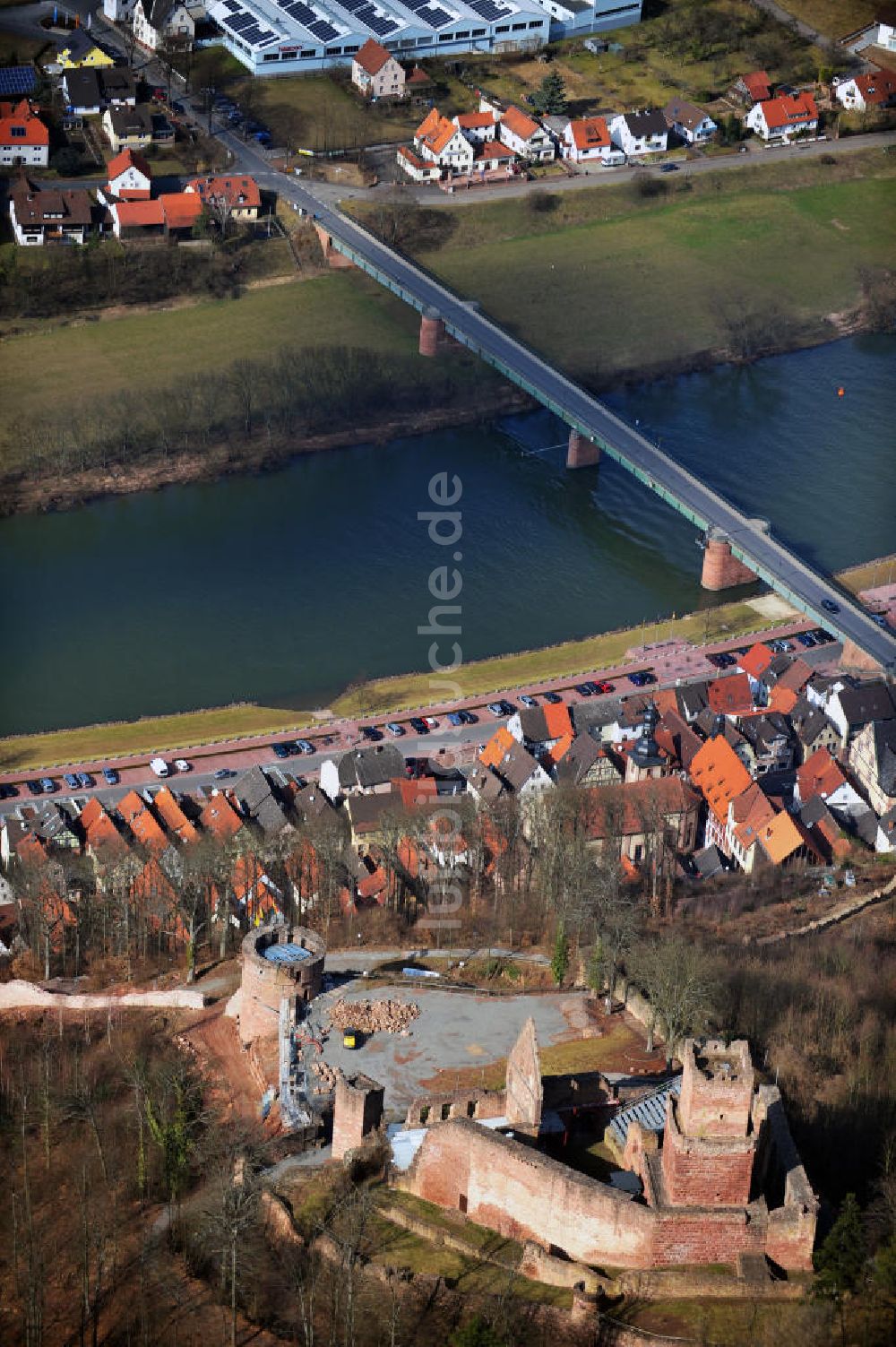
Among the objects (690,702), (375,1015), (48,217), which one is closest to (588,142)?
(48,217)

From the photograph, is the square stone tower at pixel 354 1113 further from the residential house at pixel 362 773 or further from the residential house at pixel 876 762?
the residential house at pixel 876 762

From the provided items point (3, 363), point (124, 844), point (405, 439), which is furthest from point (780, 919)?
point (3, 363)

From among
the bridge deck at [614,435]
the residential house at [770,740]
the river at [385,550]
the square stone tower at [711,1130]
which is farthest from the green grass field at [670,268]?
the square stone tower at [711,1130]

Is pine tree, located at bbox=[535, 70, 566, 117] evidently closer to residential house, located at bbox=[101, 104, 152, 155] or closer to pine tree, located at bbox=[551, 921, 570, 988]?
residential house, located at bbox=[101, 104, 152, 155]

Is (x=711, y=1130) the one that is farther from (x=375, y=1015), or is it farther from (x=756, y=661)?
(x=756, y=661)

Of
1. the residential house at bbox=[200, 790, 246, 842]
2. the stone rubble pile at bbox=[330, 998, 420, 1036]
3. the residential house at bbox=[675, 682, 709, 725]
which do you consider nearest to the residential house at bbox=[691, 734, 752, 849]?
the residential house at bbox=[675, 682, 709, 725]

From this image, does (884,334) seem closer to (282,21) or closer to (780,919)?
(282,21)
